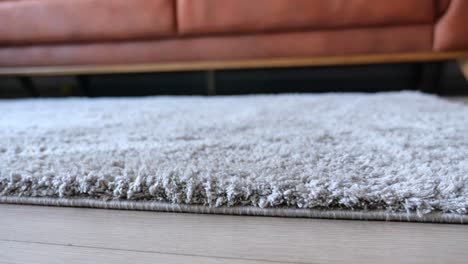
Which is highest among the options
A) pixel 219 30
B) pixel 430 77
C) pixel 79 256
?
pixel 219 30

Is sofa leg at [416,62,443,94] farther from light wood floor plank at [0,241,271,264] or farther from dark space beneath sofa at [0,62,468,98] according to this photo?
light wood floor plank at [0,241,271,264]

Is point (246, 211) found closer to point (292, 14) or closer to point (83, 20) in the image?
point (292, 14)

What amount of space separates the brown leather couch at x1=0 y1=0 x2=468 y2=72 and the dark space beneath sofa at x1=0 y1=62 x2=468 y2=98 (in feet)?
0.76

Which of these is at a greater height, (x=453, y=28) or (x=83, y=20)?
(x=83, y=20)

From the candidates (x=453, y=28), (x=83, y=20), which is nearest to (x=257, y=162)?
(x=453, y=28)

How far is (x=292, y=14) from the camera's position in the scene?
1.02 m

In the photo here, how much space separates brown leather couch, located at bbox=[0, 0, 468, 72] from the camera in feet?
3.20

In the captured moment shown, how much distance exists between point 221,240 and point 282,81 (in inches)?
45.0

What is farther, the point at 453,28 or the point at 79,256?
the point at 453,28

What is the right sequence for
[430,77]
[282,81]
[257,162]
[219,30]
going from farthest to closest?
[282,81]
[430,77]
[219,30]
[257,162]

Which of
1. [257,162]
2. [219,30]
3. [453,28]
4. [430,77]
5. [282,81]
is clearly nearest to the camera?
[257,162]

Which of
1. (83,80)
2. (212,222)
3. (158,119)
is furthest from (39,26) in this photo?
(212,222)

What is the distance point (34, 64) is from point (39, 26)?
0.14 meters

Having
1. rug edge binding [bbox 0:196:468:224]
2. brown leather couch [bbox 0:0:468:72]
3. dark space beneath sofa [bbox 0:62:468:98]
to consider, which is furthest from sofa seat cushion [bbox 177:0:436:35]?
rug edge binding [bbox 0:196:468:224]
